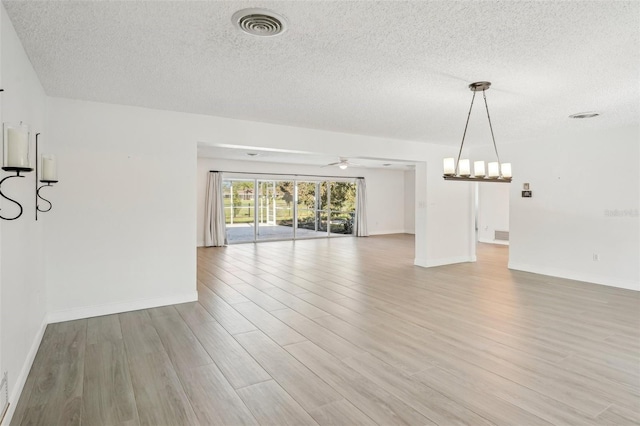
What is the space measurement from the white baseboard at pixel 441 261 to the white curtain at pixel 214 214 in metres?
5.23

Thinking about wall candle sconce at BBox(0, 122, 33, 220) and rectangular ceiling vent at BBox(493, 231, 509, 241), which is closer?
wall candle sconce at BBox(0, 122, 33, 220)

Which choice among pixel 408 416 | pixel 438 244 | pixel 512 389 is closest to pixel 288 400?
pixel 408 416

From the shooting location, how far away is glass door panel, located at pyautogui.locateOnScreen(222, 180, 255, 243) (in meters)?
10.4

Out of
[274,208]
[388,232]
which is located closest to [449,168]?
[274,208]

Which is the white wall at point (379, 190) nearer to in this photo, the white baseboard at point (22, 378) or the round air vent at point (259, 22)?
the white baseboard at point (22, 378)

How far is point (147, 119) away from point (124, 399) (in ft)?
9.86

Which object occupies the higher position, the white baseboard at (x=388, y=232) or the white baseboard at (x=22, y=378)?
the white baseboard at (x=388, y=232)

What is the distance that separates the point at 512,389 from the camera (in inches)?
96.6

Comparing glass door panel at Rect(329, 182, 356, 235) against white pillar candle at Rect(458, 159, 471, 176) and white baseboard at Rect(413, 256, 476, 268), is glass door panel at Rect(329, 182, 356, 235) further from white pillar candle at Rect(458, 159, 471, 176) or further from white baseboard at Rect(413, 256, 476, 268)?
white pillar candle at Rect(458, 159, 471, 176)

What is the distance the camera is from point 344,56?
2664 mm

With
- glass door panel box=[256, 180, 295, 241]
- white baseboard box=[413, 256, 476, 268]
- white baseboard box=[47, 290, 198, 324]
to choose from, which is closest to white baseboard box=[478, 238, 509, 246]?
white baseboard box=[413, 256, 476, 268]

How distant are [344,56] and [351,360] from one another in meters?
2.34

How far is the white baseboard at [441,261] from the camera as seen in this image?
6.89 metres


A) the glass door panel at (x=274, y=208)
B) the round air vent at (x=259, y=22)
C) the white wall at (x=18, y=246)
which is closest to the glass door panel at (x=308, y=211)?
the glass door panel at (x=274, y=208)
